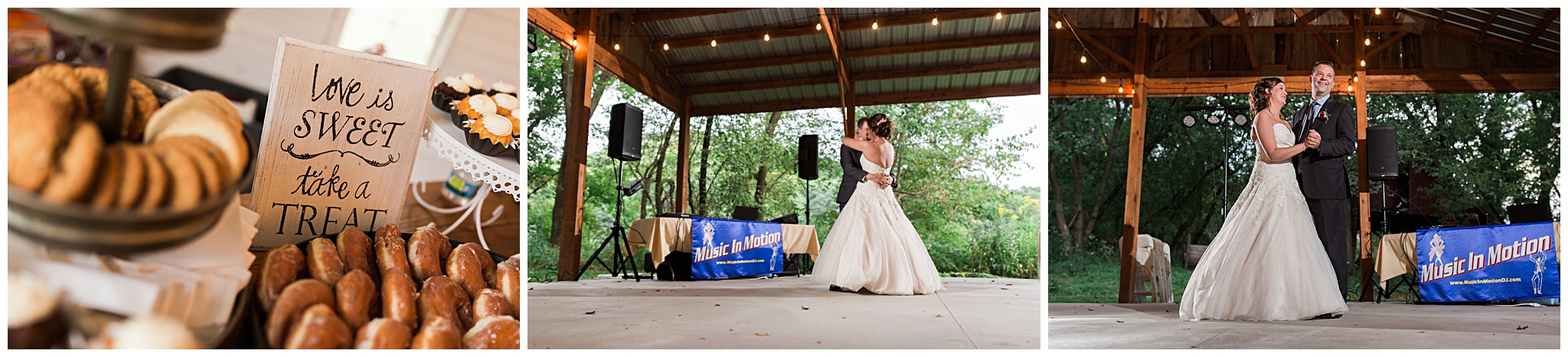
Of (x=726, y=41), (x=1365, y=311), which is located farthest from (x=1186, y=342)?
(x=726, y=41)

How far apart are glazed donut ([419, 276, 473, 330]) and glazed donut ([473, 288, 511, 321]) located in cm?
1

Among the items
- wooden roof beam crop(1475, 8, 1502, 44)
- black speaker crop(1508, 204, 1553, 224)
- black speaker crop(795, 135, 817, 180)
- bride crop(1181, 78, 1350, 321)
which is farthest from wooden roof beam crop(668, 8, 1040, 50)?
bride crop(1181, 78, 1350, 321)

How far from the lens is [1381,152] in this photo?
19.0 ft

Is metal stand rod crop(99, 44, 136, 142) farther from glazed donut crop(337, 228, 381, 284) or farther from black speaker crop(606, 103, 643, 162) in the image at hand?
black speaker crop(606, 103, 643, 162)

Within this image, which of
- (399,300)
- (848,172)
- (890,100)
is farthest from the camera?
(890,100)

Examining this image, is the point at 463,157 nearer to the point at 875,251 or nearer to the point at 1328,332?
the point at 1328,332

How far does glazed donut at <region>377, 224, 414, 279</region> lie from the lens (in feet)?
3.73

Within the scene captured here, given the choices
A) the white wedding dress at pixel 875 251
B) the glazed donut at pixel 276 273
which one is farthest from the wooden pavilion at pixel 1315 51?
the glazed donut at pixel 276 273

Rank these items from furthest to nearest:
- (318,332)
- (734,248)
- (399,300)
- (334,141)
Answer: (734,248) → (334,141) → (399,300) → (318,332)

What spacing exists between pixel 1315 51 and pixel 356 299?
8.79 meters

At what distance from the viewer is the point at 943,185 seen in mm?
11992

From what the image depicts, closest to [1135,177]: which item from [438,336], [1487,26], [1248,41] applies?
[1248,41]
